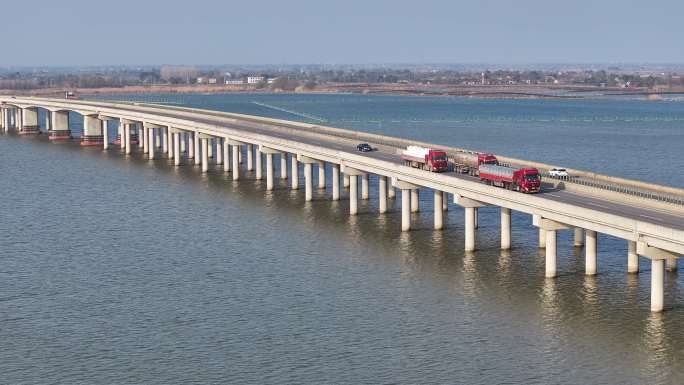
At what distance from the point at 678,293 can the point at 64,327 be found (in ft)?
112

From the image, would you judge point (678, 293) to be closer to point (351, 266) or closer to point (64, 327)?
point (351, 266)

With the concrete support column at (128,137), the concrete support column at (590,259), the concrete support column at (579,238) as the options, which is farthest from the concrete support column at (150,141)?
the concrete support column at (590,259)

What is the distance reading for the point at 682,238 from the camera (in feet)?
182

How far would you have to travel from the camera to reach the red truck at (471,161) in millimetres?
83688

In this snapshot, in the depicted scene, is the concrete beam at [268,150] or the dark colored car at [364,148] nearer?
the dark colored car at [364,148]

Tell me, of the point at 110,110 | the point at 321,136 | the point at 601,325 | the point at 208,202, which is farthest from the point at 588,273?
the point at 110,110

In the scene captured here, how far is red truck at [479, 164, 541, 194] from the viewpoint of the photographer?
7238 centimetres

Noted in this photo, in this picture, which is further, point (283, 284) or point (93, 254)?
point (93, 254)

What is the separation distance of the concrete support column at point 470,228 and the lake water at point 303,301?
1255mm

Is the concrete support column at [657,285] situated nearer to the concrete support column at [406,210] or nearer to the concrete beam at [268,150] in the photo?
the concrete support column at [406,210]

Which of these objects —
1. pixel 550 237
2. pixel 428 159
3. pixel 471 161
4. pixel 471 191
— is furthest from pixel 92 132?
pixel 550 237

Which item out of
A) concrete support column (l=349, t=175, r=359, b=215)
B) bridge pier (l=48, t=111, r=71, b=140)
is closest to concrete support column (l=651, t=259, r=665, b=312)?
concrete support column (l=349, t=175, r=359, b=215)

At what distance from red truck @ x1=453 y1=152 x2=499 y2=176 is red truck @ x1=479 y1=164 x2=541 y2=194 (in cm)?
550

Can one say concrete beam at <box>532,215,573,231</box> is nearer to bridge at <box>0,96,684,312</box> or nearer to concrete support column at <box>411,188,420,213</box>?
bridge at <box>0,96,684,312</box>
